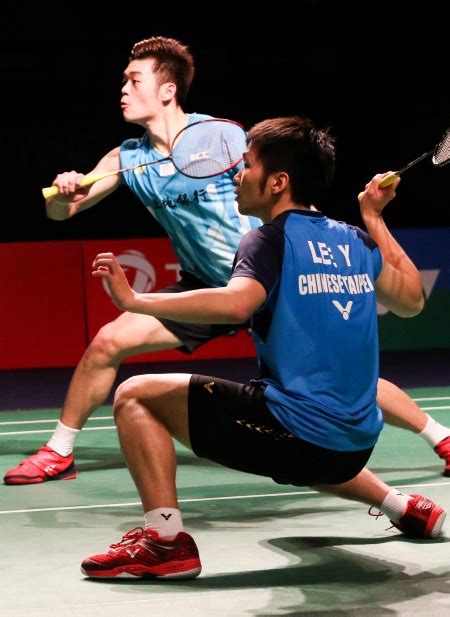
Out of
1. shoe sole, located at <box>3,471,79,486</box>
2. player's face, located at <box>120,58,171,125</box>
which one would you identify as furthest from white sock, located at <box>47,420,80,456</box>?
player's face, located at <box>120,58,171,125</box>

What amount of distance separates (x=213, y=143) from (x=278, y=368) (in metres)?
1.74

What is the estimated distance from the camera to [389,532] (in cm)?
402

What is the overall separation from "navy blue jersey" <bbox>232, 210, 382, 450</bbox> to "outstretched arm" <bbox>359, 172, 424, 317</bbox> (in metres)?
0.23

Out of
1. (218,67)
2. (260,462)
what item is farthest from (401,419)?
(218,67)

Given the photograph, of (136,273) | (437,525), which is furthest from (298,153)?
(136,273)

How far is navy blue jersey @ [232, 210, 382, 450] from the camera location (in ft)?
10.8

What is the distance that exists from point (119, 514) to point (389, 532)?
100 cm

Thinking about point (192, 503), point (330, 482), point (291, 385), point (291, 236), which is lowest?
point (192, 503)

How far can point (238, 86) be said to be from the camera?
11422 mm

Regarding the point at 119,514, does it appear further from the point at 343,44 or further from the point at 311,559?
the point at 343,44

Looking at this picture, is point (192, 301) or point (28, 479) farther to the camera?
point (28, 479)

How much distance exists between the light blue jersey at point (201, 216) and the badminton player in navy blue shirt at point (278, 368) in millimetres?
1615

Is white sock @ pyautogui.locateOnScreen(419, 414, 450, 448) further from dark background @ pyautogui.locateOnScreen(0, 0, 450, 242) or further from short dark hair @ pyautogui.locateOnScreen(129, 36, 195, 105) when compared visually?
dark background @ pyautogui.locateOnScreen(0, 0, 450, 242)

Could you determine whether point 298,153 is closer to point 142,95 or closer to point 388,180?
point 388,180
